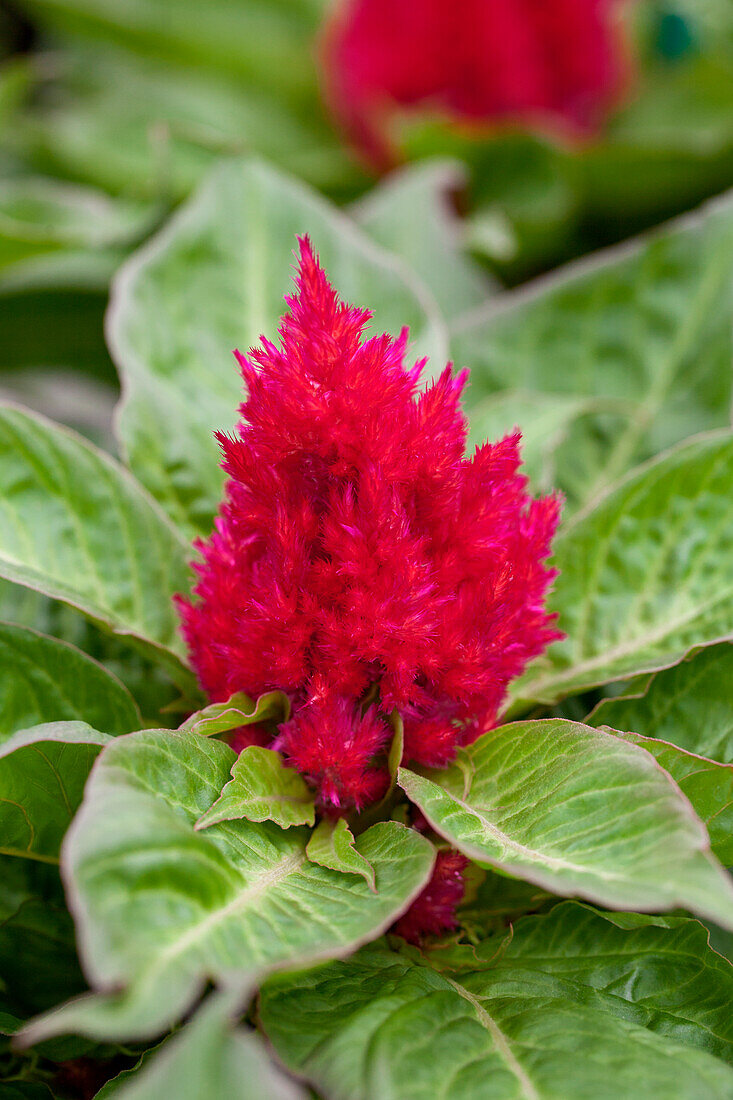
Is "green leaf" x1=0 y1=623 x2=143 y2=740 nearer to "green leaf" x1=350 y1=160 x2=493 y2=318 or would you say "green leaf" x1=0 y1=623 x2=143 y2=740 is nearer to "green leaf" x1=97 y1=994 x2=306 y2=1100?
"green leaf" x1=97 y1=994 x2=306 y2=1100

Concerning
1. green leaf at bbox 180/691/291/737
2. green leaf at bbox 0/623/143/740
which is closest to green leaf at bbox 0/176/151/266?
green leaf at bbox 0/623/143/740

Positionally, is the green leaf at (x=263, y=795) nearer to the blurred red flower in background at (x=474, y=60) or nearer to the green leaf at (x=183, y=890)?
the green leaf at (x=183, y=890)

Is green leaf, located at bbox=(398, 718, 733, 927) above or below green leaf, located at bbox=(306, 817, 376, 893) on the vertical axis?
above

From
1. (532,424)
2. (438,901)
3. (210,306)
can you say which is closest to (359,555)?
(438,901)

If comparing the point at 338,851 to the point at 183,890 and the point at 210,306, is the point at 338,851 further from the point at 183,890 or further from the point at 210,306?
the point at 210,306

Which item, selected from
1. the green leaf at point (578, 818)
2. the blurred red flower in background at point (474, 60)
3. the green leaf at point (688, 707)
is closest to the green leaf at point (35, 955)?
the green leaf at point (578, 818)

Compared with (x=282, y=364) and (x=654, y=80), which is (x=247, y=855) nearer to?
(x=282, y=364)

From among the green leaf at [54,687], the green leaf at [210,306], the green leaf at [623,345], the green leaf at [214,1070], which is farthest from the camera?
the green leaf at [623,345]
